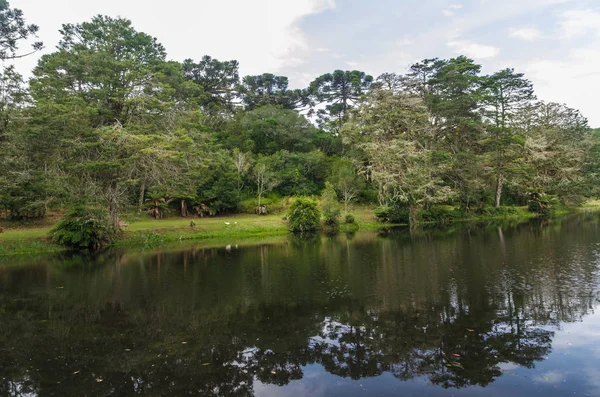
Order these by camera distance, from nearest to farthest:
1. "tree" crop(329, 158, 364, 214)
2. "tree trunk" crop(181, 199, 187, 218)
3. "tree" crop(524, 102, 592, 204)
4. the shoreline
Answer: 1. the shoreline
2. "tree trunk" crop(181, 199, 187, 218)
3. "tree" crop(329, 158, 364, 214)
4. "tree" crop(524, 102, 592, 204)

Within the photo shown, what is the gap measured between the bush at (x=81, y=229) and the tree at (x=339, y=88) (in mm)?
43915

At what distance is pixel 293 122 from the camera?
52406 mm

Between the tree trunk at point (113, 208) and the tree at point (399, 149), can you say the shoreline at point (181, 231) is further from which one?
the tree at point (399, 149)

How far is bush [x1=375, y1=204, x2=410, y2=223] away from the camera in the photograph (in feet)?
127

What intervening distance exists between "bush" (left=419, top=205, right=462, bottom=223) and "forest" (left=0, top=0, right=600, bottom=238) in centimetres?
37

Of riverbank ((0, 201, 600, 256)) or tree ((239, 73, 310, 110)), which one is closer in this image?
riverbank ((0, 201, 600, 256))

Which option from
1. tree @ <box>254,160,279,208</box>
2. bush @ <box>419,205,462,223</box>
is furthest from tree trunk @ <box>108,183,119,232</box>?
bush @ <box>419,205,462,223</box>

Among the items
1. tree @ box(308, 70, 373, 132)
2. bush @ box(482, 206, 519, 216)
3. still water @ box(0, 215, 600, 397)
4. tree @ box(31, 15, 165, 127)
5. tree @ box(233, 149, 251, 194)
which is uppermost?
tree @ box(308, 70, 373, 132)

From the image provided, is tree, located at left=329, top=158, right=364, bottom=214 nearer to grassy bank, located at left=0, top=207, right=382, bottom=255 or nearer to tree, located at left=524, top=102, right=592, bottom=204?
grassy bank, located at left=0, top=207, right=382, bottom=255

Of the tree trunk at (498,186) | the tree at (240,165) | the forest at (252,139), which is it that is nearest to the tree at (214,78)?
the forest at (252,139)

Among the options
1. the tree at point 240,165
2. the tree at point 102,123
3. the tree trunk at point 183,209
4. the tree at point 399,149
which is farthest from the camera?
the tree at point 240,165

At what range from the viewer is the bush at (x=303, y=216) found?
34.8 meters

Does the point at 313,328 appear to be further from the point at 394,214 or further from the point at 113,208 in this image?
the point at 394,214

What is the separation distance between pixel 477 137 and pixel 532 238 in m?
23.3
